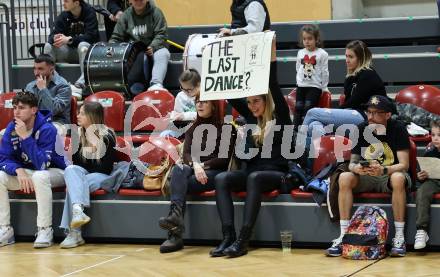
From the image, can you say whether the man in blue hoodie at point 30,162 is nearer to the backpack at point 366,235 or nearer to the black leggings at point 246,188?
the black leggings at point 246,188

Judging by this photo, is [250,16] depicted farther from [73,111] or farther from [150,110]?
[73,111]

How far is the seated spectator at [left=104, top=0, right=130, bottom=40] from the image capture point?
10.3m

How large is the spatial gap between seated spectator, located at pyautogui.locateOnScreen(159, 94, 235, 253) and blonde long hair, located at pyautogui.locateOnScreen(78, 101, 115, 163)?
2.63ft

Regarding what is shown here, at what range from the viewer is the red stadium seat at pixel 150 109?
8.38 metres

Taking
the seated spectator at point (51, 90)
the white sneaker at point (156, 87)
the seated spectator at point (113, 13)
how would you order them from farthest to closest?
the seated spectator at point (113, 13)
the white sneaker at point (156, 87)
the seated spectator at point (51, 90)

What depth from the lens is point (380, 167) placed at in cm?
620

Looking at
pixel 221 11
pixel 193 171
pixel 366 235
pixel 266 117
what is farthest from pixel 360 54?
pixel 221 11

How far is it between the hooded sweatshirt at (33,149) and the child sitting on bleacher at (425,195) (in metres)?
3.01

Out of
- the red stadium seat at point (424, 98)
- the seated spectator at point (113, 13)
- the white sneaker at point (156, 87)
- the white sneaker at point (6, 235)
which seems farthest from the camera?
the seated spectator at point (113, 13)

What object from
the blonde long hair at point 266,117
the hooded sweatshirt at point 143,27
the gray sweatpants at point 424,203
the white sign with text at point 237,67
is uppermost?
the hooded sweatshirt at point 143,27

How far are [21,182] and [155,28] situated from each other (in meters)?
3.14

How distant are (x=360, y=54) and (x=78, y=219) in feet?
9.25

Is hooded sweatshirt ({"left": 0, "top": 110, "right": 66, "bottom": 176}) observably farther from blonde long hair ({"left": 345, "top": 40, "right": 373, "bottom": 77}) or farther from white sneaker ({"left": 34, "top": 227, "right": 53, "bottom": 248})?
blonde long hair ({"left": 345, "top": 40, "right": 373, "bottom": 77})

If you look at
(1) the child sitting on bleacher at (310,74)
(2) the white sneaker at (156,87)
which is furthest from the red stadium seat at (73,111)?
(1) the child sitting on bleacher at (310,74)
